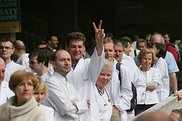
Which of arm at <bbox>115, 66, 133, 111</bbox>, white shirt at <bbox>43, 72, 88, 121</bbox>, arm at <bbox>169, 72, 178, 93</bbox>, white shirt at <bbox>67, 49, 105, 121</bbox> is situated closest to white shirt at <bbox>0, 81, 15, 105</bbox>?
white shirt at <bbox>43, 72, 88, 121</bbox>

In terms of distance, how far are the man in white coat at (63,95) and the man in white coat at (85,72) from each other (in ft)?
0.94

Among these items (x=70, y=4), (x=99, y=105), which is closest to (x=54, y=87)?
(x=99, y=105)

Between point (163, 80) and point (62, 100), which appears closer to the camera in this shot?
point (62, 100)

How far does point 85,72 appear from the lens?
7.75 metres

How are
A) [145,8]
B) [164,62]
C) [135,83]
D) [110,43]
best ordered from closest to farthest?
[110,43] → [135,83] → [164,62] → [145,8]

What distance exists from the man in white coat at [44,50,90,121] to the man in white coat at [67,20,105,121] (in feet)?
0.94

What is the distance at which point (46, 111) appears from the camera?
6.72 metres

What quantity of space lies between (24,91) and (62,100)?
126 cm

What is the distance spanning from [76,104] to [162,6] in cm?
2464

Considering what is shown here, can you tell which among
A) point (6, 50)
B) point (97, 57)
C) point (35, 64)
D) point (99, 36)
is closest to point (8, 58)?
point (6, 50)

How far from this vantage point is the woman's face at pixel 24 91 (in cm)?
597

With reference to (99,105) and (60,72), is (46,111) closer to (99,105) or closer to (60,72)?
(60,72)

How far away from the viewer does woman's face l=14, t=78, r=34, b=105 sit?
597 cm

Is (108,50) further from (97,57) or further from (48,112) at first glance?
(48,112)
